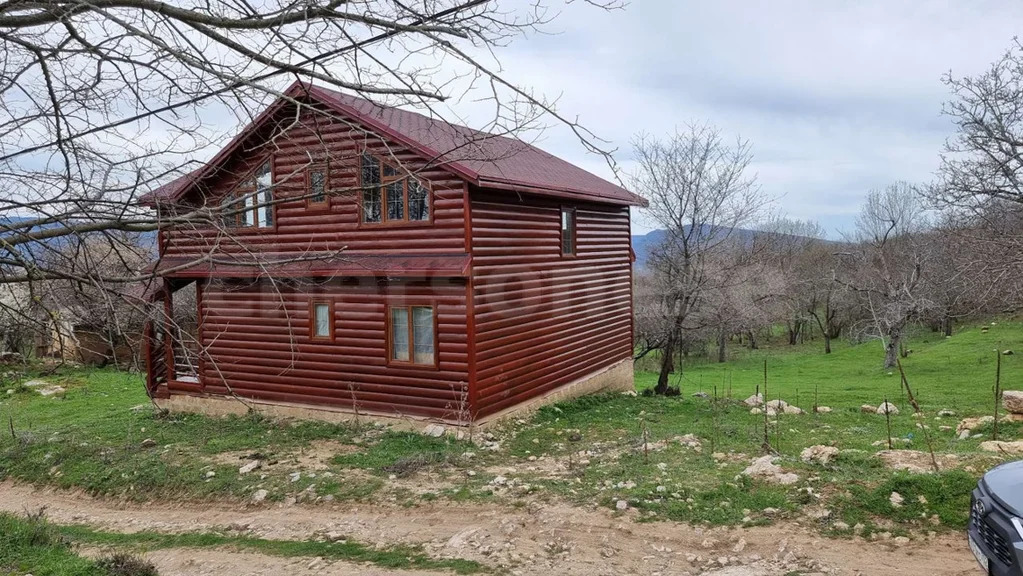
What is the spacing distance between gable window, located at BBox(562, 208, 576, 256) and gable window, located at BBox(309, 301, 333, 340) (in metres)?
5.56

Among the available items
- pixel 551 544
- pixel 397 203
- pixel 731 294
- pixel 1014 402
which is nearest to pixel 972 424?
pixel 1014 402

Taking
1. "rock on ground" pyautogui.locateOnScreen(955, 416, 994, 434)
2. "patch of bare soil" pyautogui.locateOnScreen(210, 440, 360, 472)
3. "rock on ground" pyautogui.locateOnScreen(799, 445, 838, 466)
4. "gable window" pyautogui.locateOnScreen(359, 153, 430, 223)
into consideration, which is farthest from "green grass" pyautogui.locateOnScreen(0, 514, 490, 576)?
"rock on ground" pyautogui.locateOnScreen(955, 416, 994, 434)

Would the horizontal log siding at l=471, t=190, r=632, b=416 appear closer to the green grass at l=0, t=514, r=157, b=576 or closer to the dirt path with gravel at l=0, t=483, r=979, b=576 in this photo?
the dirt path with gravel at l=0, t=483, r=979, b=576

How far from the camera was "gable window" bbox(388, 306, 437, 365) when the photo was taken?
12391 mm

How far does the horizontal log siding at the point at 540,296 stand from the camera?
40.4 ft

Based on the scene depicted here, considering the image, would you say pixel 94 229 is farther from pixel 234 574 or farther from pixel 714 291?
pixel 714 291

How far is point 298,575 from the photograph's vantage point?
22.0 ft

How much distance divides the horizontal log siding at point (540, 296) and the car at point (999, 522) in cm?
813

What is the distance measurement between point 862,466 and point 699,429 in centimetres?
405

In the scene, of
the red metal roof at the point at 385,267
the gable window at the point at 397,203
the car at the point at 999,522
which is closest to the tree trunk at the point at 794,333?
the gable window at the point at 397,203

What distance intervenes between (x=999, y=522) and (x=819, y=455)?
448 centimetres

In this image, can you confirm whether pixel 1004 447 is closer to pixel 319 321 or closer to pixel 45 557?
pixel 319 321

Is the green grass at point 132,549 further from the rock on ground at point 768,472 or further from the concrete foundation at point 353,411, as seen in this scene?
the rock on ground at point 768,472

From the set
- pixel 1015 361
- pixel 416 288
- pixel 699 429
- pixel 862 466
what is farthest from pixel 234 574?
pixel 1015 361
